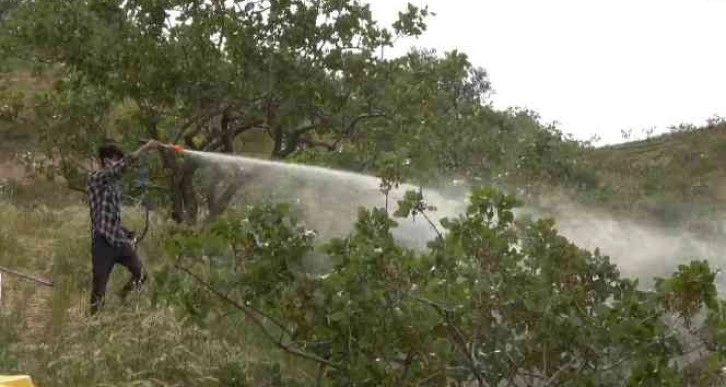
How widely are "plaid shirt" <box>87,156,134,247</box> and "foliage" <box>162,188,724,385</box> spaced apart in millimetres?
2502

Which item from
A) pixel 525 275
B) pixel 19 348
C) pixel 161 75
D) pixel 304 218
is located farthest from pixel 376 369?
pixel 161 75

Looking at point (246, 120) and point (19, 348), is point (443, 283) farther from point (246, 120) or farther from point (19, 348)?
point (246, 120)

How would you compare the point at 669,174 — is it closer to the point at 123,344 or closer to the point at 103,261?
the point at 103,261

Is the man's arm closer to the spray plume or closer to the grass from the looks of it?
the grass

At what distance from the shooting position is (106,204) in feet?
24.3

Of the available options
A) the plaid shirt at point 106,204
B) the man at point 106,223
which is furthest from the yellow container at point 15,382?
the plaid shirt at point 106,204

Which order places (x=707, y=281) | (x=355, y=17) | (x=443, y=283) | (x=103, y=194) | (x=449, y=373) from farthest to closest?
(x=355, y=17) < (x=103, y=194) < (x=449, y=373) < (x=443, y=283) < (x=707, y=281)

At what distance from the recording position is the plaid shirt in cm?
737

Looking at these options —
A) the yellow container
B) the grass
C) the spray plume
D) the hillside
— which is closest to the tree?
the spray plume

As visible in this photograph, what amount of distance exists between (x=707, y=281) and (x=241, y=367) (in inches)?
92.3

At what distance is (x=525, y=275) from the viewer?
16.2ft

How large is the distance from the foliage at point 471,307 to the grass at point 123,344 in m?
0.59

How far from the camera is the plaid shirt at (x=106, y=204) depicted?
7367mm

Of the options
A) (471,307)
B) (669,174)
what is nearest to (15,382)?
(471,307)
